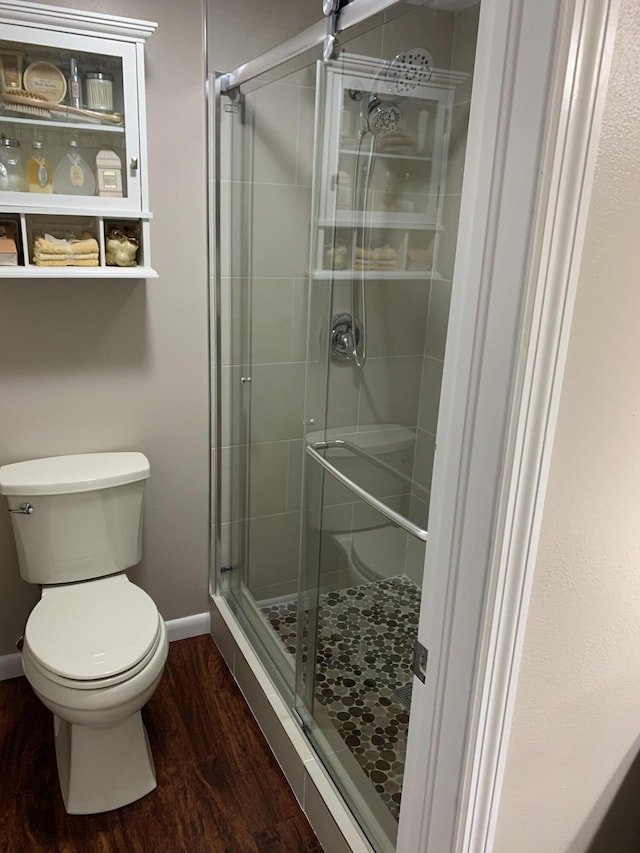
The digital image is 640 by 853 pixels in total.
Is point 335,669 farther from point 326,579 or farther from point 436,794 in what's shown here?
point 436,794

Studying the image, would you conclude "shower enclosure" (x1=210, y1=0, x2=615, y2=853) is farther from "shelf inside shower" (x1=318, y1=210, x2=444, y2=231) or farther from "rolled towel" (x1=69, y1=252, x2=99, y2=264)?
"rolled towel" (x1=69, y1=252, x2=99, y2=264)

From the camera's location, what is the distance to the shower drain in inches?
67.2

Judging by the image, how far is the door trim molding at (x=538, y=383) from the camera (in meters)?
0.66

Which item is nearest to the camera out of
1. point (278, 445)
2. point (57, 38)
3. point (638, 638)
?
point (638, 638)

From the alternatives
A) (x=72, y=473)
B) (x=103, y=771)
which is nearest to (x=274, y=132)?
(x=72, y=473)

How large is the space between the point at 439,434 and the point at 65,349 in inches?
59.7

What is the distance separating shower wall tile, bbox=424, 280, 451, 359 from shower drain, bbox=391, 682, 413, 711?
891 millimetres

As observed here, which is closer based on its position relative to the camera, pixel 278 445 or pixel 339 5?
pixel 339 5

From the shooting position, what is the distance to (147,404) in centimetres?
221

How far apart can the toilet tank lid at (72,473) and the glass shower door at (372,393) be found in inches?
22.8

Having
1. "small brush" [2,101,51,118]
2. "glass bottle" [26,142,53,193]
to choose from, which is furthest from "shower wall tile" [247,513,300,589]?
"small brush" [2,101,51,118]

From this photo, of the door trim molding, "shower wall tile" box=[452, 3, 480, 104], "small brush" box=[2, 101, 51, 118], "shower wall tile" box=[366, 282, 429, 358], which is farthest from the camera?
"shower wall tile" box=[366, 282, 429, 358]

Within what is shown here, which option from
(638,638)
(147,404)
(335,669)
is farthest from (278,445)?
(638,638)

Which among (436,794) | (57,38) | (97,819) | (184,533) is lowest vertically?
(97,819)
